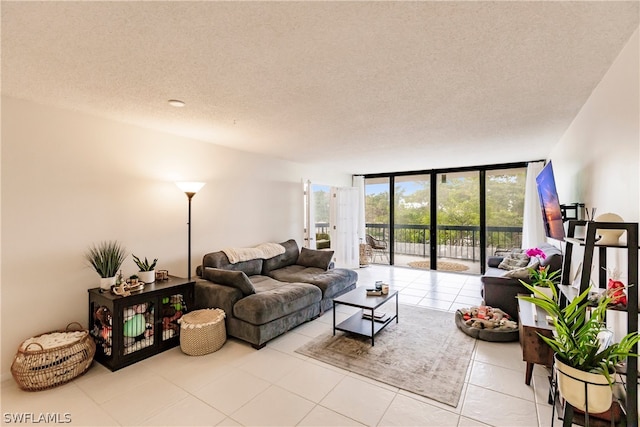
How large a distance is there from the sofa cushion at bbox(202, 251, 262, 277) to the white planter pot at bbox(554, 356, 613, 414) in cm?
348

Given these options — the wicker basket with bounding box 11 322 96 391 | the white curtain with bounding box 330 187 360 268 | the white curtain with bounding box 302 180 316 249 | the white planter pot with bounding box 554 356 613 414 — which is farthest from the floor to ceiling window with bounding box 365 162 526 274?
the wicker basket with bounding box 11 322 96 391

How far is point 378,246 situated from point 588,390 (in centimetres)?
621

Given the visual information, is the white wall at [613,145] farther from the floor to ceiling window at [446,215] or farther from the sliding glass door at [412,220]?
the sliding glass door at [412,220]

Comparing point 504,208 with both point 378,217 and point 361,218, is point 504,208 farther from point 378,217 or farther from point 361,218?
point 361,218

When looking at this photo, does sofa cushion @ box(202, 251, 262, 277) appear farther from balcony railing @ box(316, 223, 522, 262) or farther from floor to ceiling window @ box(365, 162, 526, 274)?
floor to ceiling window @ box(365, 162, 526, 274)

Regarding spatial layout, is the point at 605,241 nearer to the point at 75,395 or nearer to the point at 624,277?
the point at 624,277

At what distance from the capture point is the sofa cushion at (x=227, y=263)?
3.72 metres

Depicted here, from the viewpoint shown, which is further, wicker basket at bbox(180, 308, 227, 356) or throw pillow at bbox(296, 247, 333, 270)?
throw pillow at bbox(296, 247, 333, 270)

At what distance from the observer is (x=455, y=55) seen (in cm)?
184

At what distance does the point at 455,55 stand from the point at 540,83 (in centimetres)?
95

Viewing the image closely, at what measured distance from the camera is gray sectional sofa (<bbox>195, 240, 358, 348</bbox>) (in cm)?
301

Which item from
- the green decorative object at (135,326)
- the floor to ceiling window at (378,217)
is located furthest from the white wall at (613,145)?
the floor to ceiling window at (378,217)

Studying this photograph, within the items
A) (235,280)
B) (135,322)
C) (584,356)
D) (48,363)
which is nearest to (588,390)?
(584,356)

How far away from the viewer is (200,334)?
286 centimetres
